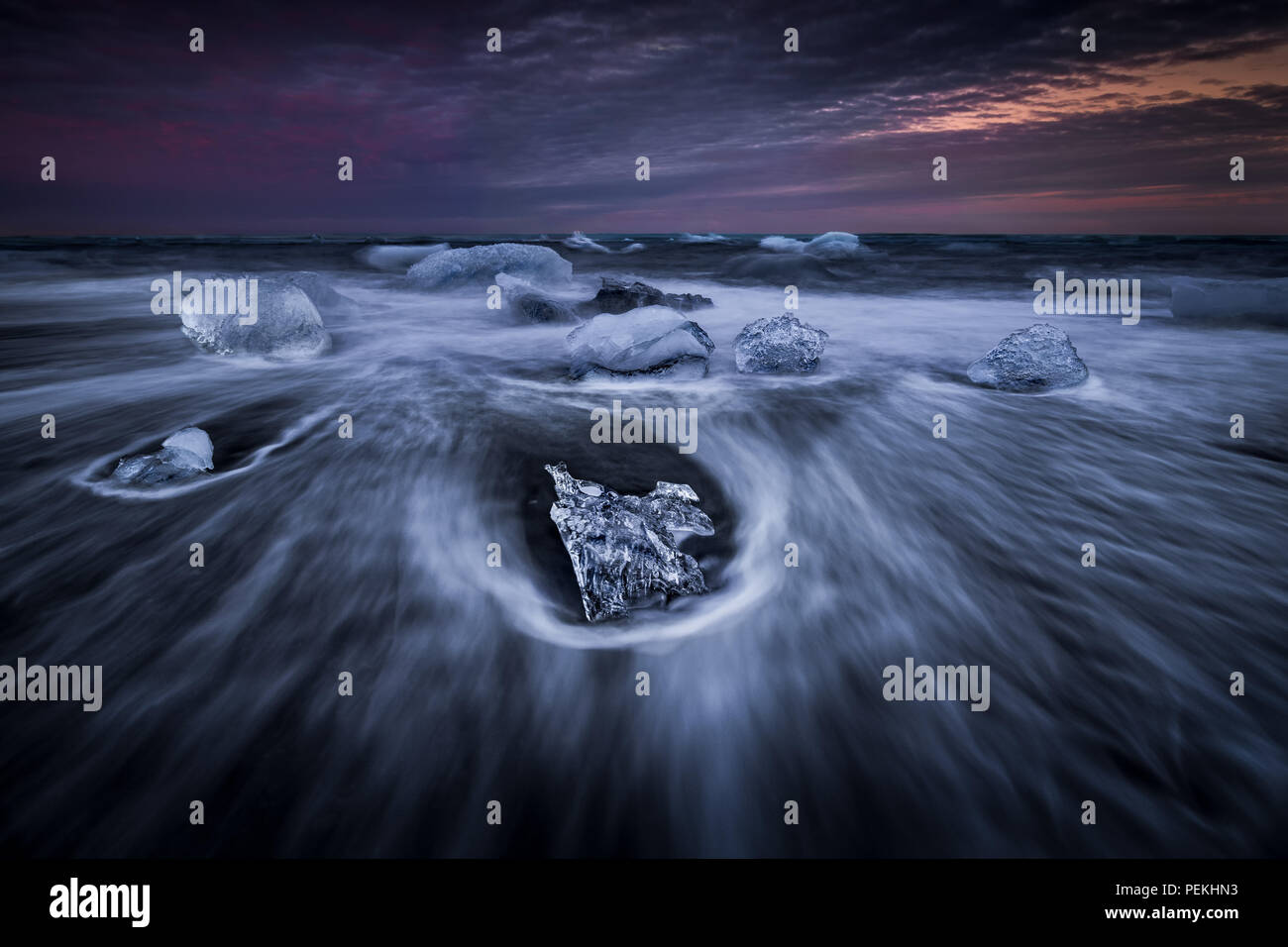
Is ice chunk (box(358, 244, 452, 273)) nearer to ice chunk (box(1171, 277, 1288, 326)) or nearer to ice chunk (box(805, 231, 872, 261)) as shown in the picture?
ice chunk (box(805, 231, 872, 261))

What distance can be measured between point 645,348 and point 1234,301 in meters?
10.3

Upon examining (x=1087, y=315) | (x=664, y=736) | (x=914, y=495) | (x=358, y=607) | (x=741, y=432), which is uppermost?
(x=1087, y=315)

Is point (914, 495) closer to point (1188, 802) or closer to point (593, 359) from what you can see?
point (1188, 802)

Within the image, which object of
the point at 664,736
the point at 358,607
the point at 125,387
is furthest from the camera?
the point at 125,387

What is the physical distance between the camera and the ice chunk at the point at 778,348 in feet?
21.2

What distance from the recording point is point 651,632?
103 inches

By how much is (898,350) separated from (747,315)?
11.8ft

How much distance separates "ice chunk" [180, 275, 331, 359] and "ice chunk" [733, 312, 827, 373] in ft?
16.5

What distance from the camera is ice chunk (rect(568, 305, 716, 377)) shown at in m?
6.11

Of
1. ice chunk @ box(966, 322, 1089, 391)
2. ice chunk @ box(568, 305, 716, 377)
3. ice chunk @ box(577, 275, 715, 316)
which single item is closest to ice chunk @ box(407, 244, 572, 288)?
ice chunk @ box(577, 275, 715, 316)

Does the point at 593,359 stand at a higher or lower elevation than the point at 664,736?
higher

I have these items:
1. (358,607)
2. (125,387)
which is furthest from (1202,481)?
(125,387)

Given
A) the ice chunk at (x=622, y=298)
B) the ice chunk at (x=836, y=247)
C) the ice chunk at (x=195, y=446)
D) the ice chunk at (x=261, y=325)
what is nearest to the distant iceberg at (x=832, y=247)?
the ice chunk at (x=836, y=247)
